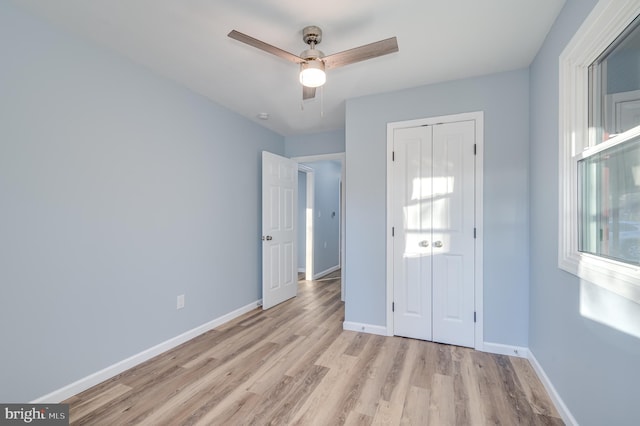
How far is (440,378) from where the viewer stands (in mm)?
2188

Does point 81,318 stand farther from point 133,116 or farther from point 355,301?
point 355,301

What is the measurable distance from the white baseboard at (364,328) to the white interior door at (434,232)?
0.53ft

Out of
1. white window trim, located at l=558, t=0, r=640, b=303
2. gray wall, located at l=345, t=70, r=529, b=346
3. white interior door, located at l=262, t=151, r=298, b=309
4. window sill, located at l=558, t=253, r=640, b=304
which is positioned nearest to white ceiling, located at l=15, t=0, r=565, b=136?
gray wall, located at l=345, t=70, r=529, b=346

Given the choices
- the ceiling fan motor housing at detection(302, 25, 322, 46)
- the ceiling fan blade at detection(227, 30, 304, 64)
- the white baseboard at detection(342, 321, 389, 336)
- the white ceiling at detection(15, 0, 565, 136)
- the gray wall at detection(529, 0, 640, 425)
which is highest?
the white ceiling at detection(15, 0, 565, 136)

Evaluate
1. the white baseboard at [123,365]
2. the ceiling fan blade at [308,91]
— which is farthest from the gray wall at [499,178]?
the white baseboard at [123,365]

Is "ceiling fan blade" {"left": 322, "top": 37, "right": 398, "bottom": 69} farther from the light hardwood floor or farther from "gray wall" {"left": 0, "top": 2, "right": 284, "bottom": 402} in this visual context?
the light hardwood floor

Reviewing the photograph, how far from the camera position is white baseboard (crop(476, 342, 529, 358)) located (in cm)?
249

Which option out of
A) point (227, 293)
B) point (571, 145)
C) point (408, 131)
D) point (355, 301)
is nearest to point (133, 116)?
point (227, 293)

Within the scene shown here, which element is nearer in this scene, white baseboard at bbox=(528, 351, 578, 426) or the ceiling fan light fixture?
white baseboard at bbox=(528, 351, 578, 426)

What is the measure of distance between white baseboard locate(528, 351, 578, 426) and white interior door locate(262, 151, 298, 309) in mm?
2865

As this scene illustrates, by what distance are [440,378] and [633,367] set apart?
4.23 feet

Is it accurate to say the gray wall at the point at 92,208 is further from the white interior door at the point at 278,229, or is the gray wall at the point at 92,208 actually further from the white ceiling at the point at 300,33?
the white interior door at the point at 278,229

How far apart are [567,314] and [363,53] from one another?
6.59 ft

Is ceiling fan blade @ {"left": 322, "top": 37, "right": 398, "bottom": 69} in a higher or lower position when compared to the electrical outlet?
higher
